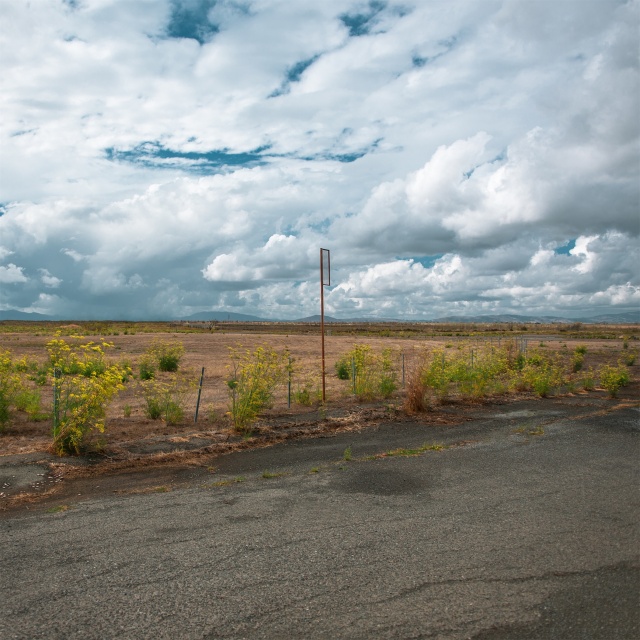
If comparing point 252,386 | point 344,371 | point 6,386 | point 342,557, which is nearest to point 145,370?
point 344,371

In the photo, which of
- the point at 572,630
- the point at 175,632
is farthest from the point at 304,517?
the point at 572,630

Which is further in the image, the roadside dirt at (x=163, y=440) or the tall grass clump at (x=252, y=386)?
the tall grass clump at (x=252, y=386)

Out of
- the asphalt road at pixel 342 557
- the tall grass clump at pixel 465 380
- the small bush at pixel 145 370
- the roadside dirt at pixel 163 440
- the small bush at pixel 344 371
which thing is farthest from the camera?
the small bush at pixel 344 371

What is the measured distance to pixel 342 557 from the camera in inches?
225

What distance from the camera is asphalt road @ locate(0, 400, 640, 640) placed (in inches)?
178

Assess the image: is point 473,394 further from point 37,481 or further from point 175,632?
point 175,632

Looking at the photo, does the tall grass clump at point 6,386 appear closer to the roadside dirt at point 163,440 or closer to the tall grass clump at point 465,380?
the roadside dirt at point 163,440

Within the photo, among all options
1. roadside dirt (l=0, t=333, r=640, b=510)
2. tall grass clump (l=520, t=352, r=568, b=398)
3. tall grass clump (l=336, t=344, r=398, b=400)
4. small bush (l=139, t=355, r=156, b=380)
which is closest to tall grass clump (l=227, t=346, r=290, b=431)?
roadside dirt (l=0, t=333, r=640, b=510)

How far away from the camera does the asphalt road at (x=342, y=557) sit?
14.8 feet

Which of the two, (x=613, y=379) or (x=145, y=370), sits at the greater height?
(x=613, y=379)

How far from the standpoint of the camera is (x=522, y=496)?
7.82m

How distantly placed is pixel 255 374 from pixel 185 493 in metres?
5.93

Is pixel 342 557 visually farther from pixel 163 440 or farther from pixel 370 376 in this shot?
pixel 370 376

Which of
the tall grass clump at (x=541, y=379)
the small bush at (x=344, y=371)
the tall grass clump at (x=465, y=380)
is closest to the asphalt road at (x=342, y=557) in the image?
the tall grass clump at (x=465, y=380)
